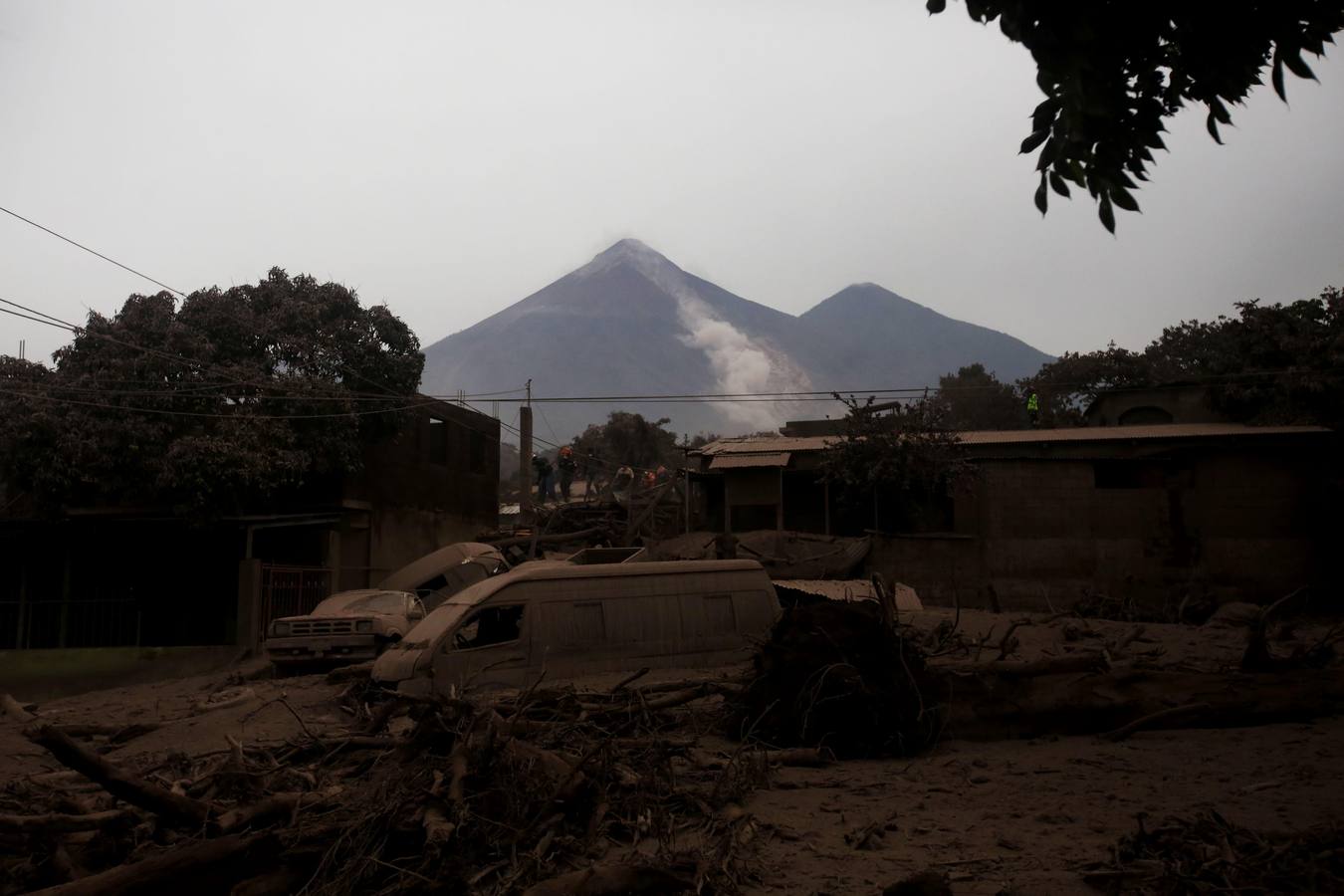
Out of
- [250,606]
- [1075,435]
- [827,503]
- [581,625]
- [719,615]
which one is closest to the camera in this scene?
[581,625]

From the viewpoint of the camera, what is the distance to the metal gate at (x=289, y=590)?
19406 millimetres

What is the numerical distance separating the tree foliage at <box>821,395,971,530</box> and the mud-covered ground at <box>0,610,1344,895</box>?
563 inches

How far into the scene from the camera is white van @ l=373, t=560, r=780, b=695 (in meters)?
11.7

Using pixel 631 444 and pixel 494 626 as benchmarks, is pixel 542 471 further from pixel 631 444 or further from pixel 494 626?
pixel 494 626

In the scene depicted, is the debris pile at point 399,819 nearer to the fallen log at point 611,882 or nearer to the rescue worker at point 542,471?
the fallen log at point 611,882

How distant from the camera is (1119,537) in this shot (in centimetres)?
2475

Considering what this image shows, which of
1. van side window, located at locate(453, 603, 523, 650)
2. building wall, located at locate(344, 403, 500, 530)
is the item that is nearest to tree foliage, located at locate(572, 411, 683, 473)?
building wall, located at locate(344, 403, 500, 530)

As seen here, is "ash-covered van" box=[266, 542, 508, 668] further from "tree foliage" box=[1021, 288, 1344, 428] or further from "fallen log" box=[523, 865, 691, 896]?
"tree foliage" box=[1021, 288, 1344, 428]

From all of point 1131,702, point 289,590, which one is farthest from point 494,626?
point 289,590

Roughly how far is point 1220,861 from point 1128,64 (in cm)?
411

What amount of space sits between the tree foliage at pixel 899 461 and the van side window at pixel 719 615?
1277 cm

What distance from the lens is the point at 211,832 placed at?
5.61 m

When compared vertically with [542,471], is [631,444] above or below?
above

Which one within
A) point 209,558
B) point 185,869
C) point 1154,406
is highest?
point 1154,406
